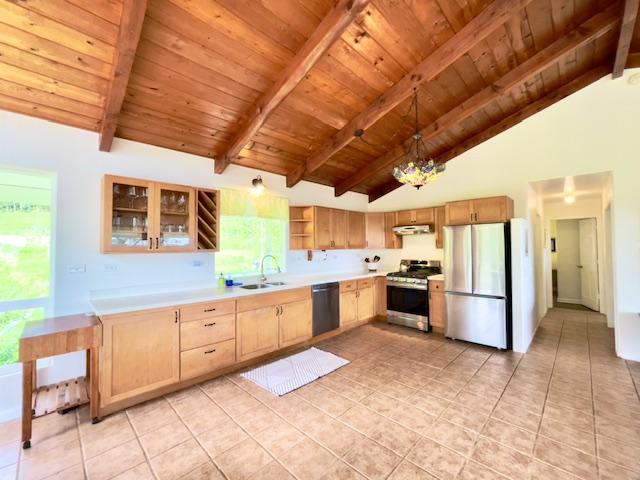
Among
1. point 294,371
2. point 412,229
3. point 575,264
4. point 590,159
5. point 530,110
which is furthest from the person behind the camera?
point 575,264

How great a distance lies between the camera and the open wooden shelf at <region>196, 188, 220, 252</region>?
3.46 metres

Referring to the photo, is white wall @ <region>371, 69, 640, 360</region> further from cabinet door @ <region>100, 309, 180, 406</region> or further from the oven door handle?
cabinet door @ <region>100, 309, 180, 406</region>

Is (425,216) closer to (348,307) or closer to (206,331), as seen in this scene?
(348,307)

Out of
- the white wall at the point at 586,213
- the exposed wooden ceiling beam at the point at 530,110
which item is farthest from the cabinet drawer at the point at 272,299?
the white wall at the point at 586,213

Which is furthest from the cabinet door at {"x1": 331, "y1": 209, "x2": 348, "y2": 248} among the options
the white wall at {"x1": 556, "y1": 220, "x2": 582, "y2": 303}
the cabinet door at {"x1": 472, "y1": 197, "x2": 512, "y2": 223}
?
the white wall at {"x1": 556, "y1": 220, "x2": 582, "y2": 303}

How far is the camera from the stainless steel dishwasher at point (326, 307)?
4.26 metres

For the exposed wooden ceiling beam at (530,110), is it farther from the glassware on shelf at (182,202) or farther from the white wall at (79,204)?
the white wall at (79,204)

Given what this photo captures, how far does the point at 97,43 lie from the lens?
2.21 metres

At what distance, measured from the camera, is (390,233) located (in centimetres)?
585

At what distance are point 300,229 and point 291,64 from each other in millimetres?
2701

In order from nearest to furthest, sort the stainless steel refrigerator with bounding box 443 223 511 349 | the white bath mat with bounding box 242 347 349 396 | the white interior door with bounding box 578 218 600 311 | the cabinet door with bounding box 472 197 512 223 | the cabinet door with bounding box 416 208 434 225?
the white bath mat with bounding box 242 347 349 396
the stainless steel refrigerator with bounding box 443 223 511 349
the cabinet door with bounding box 472 197 512 223
the cabinet door with bounding box 416 208 434 225
the white interior door with bounding box 578 218 600 311

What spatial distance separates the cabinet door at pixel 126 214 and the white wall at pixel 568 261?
8988 mm

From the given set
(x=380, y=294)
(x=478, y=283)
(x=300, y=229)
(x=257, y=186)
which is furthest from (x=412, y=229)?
(x=257, y=186)

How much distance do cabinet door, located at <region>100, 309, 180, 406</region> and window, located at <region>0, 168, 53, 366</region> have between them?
88 centimetres
